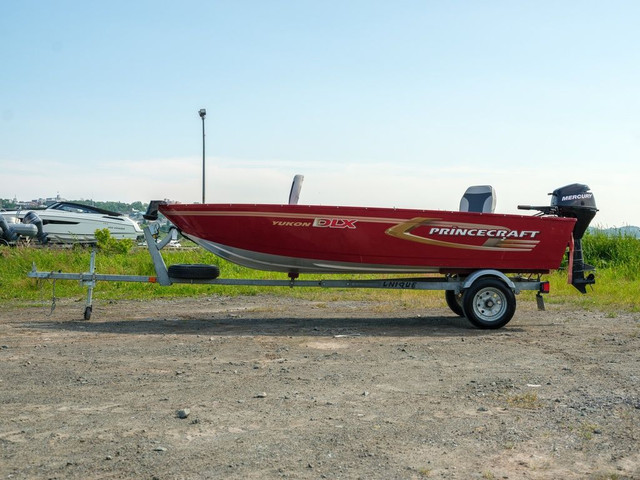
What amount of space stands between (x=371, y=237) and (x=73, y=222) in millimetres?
15827

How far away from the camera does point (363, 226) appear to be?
360 inches

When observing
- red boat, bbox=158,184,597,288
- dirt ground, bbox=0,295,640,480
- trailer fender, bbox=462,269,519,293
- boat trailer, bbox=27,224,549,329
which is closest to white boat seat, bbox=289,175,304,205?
red boat, bbox=158,184,597,288

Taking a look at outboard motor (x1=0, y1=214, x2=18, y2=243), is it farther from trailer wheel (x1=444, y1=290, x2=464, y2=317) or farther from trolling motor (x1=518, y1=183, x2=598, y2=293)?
trolling motor (x1=518, y1=183, x2=598, y2=293)

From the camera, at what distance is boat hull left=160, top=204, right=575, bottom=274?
909 centimetres

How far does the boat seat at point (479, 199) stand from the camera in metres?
10.0

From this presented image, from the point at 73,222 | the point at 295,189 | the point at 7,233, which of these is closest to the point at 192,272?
A: the point at 295,189

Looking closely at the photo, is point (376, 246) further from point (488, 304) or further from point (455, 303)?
point (455, 303)

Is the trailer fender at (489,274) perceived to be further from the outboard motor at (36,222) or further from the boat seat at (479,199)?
the outboard motor at (36,222)

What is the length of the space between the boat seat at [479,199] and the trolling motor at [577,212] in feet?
1.52

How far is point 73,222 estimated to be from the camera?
2280 centimetres

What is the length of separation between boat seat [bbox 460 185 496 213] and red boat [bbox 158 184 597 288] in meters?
0.72

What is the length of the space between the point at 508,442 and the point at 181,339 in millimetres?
4446

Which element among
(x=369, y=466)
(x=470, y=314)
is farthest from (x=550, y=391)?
(x=470, y=314)

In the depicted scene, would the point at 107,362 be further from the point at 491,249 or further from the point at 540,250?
the point at 540,250
